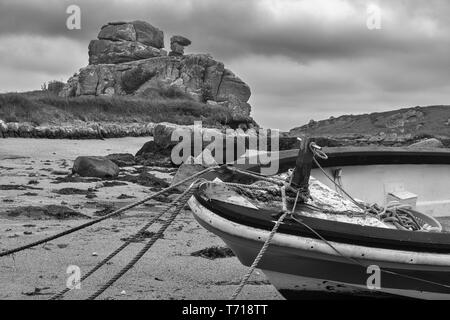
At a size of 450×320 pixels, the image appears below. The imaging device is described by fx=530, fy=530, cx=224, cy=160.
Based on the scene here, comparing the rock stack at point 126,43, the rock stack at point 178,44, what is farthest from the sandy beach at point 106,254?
the rock stack at point 178,44

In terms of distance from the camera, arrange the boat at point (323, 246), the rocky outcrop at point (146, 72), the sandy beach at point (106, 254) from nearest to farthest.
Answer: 1. the boat at point (323, 246)
2. the sandy beach at point (106, 254)
3. the rocky outcrop at point (146, 72)

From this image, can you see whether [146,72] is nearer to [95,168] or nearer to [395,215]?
[95,168]

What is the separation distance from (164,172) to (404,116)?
32.1 meters

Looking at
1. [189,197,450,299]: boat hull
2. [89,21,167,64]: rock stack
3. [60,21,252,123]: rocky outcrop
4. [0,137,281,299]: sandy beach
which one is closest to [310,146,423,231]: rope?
[189,197,450,299]: boat hull

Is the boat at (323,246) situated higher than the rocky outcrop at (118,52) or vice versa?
the rocky outcrop at (118,52)

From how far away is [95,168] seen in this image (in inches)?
A: 409

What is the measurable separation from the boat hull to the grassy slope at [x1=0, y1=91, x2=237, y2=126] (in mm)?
20805

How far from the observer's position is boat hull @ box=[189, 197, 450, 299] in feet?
10.4

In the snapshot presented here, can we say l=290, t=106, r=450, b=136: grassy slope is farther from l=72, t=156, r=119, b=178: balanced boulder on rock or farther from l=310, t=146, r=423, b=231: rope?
l=310, t=146, r=423, b=231: rope

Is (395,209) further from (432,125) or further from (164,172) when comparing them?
(432,125)

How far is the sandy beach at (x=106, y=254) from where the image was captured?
4.28 metres

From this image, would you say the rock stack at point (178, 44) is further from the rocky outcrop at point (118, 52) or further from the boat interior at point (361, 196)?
the boat interior at point (361, 196)

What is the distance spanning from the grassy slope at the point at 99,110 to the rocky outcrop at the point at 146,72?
692cm

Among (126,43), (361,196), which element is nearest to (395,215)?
(361,196)
